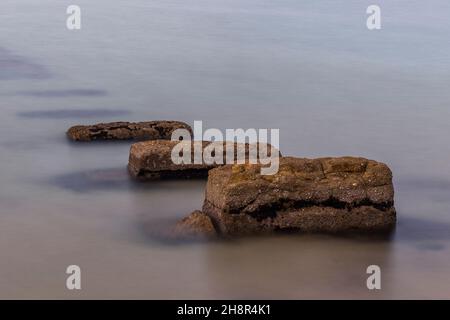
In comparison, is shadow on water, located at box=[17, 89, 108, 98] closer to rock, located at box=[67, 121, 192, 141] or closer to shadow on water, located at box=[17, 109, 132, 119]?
shadow on water, located at box=[17, 109, 132, 119]

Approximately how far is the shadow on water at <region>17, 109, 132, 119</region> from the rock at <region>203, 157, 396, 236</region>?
7.03m

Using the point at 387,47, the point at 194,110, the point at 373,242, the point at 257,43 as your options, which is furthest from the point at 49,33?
the point at 373,242

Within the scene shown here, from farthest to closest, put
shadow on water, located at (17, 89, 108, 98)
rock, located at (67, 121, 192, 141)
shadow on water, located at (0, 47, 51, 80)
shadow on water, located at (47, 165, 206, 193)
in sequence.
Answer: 1. shadow on water, located at (0, 47, 51, 80)
2. shadow on water, located at (17, 89, 108, 98)
3. rock, located at (67, 121, 192, 141)
4. shadow on water, located at (47, 165, 206, 193)

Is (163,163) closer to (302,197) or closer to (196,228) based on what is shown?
(196,228)

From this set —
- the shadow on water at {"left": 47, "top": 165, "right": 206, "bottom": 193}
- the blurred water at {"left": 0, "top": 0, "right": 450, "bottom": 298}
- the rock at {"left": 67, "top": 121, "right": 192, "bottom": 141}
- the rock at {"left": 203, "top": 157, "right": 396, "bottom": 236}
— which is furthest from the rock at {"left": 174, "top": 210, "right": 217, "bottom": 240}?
the rock at {"left": 67, "top": 121, "right": 192, "bottom": 141}

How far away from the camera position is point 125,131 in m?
17.0

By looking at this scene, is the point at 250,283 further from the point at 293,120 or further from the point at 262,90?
the point at 262,90

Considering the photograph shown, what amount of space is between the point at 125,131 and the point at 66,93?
185 inches

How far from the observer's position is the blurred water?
37.1 feet

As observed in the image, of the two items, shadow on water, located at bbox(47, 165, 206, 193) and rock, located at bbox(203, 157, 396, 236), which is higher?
Result: shadow on water, located at bbox(47, 165, 206, 193)

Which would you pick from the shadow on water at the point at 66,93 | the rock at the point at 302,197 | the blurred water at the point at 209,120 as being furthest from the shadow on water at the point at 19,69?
the rock at the point at 302,197

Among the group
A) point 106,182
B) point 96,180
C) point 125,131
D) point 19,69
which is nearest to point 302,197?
point 106,182

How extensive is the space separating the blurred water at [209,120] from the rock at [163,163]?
20cm

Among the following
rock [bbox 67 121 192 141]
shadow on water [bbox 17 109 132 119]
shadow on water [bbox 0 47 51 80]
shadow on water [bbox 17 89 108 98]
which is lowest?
rock [bbox 67 121 192 141]
